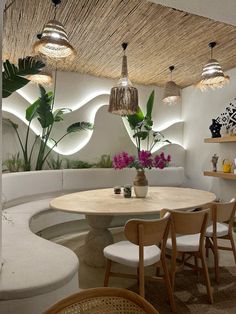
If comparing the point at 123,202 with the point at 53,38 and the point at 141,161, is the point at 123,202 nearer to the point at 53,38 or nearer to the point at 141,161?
the point at 141,161

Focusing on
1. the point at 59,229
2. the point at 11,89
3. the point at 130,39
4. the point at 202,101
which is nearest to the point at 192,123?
the point at 202,101

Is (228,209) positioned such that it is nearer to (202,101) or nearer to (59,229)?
(59,229)

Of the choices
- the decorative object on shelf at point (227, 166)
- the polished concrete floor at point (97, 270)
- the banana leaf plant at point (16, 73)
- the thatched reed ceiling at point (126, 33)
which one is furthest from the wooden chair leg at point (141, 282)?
the decorative object on shelf at point (227, 166)

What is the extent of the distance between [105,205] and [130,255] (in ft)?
2.10

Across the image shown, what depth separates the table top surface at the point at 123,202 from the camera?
2236 millimetres

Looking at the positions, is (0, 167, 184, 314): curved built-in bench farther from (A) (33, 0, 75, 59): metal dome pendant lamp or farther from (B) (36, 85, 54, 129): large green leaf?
(A) (33, 0, 75, 59): metal dome pendant lamp

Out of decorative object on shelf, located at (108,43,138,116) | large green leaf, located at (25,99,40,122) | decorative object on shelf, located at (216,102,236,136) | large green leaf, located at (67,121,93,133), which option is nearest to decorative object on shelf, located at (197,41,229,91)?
decorative object on shelf, located at (108,43,138,116)

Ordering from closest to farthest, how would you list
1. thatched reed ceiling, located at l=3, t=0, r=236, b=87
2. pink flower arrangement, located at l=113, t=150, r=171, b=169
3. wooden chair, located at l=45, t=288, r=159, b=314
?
wooden chair, located at l=45, t=288, r=159, b=314, thatched reed ceiling, located at l=3, t=0, r=236, b=87, pink flower arrangement, located at l=113, t=150, r=171, b=169

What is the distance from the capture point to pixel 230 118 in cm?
426

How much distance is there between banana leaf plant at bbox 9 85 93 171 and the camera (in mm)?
3721

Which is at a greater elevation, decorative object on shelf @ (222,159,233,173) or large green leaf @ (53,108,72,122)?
large green leaf @ (53,108,72,122)

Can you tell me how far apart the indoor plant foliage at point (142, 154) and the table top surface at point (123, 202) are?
0.22 m

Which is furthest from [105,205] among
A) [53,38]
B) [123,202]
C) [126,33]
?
[126,33]

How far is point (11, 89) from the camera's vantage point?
1995mm
